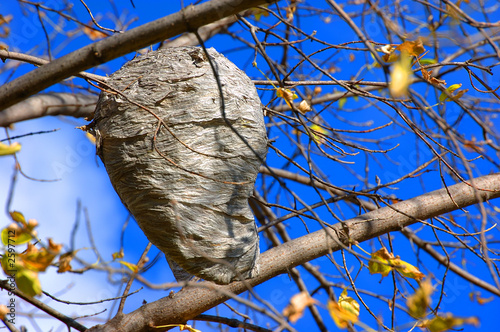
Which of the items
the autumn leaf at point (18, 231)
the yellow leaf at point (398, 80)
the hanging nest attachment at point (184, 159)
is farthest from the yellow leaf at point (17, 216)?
the yellow leaf at point (398, 80)

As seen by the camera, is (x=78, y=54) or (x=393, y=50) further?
(x=393, y=50)

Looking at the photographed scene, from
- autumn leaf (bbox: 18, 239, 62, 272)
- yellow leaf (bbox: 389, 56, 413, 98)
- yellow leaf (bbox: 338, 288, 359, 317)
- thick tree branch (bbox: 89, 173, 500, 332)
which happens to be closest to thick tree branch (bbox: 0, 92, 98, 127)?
thick tree branch (bbox: 89, 173, 500, 332)

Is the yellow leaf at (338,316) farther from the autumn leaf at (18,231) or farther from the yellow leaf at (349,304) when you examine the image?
the autumn leaf at (18,231)

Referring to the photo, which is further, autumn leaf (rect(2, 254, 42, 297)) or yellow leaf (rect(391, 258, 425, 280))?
yellow leaf (rect(391, 258, 425, 280))

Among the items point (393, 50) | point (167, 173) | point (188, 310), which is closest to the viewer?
point (167, 173)

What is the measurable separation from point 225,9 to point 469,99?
270 centimetres

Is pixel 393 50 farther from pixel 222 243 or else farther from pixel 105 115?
pixel 105 115

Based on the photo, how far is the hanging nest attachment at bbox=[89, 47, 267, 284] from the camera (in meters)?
1.72

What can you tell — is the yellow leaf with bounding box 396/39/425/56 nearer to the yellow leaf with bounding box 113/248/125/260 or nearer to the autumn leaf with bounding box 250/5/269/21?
the autumn leaf with bounding box 250/5/269/21

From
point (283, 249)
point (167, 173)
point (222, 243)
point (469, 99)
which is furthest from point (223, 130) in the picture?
point (469, 99)

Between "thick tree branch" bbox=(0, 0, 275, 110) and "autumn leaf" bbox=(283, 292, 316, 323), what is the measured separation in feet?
2.71

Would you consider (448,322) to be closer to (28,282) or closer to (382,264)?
(382,264)

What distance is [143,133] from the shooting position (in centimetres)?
172

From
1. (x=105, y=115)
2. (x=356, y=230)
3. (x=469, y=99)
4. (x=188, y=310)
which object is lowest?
(x=188, y=310)
